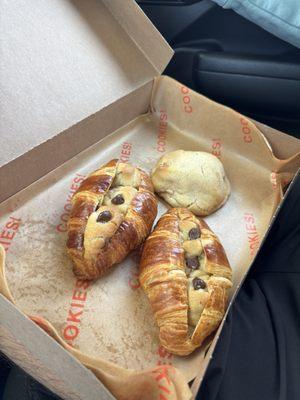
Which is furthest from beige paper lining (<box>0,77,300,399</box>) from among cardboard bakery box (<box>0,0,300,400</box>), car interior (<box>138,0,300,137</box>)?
car interior (<box>138,0,300,137</box>)

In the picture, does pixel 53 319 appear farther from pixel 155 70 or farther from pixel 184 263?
pixel 155 70

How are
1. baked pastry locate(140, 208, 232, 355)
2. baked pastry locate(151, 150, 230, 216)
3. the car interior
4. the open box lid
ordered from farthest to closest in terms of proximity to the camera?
the car interior
baked pastry locate(151, 150, 230, 216)
the open box lid
baked pastry locate(140, 208, 232, 355)

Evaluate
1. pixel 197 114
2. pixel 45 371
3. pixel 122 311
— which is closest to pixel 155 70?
pixel 197 114

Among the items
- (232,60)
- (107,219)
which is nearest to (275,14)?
(232,60)

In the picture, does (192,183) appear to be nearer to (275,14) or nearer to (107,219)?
(107,219)

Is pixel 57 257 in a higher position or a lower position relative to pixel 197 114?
higher

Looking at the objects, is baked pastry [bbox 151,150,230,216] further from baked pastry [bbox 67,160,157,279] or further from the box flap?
the box flap
